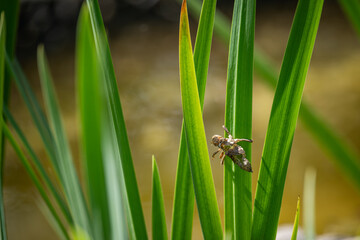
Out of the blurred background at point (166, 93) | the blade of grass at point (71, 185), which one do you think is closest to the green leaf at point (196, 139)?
the blade of grass at point (71, 185)

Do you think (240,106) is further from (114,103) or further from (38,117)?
(38,117)

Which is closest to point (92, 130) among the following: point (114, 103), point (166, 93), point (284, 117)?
point (114, 103)

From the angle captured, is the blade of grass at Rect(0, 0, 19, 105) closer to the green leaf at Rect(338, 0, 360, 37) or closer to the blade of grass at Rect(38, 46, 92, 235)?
the blade of grass at Rect(38, 46, 92, 235)

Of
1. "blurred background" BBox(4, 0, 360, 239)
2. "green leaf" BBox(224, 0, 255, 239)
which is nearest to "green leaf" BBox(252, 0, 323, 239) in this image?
"green leaf" BBox(224, 0, 255, 239)

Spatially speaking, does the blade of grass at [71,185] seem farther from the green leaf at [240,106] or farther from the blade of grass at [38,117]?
the green leaf at [240,106]

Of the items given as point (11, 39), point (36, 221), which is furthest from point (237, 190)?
point (36, 221)

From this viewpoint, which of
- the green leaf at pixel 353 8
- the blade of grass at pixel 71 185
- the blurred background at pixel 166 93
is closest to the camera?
the green leaf at pixel 353 8
